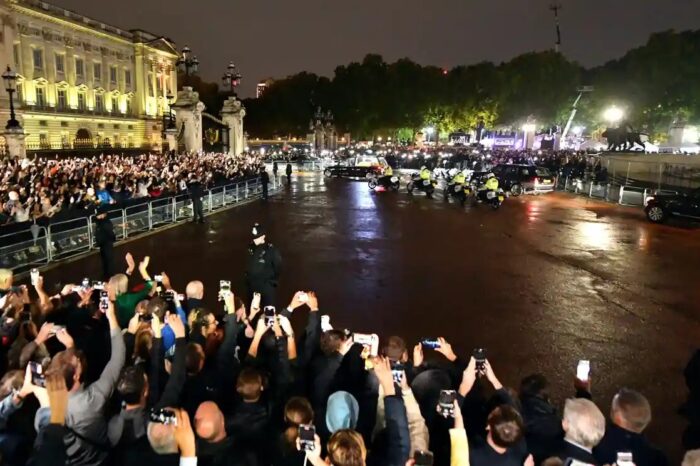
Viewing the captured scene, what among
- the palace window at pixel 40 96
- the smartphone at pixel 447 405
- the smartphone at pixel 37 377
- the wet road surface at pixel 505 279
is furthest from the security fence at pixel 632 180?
the palace window at pixel 40 96

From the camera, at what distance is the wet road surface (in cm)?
855

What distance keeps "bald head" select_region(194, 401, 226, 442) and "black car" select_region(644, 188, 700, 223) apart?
71.9 ft

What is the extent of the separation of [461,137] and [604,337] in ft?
364

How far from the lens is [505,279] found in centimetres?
1320

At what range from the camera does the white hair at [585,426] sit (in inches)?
154

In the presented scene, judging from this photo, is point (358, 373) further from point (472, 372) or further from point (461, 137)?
point (461, 137)

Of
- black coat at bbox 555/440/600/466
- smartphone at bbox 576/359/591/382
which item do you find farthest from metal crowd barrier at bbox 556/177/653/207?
black coat at bbox 555/440/600/466

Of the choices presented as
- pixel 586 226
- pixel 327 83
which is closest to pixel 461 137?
pixel 327 83

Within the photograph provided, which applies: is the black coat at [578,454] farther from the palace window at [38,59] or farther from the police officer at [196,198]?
the palace window at [38,59]

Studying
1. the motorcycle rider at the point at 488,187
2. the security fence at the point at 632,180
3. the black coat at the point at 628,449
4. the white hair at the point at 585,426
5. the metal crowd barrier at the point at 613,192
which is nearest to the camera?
the white hair at the point at 585,426

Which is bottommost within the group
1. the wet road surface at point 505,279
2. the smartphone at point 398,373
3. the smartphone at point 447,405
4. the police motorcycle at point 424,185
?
the wet road surface at point 505,279

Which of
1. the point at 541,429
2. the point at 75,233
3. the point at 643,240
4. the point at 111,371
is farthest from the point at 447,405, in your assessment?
the point at 643,240

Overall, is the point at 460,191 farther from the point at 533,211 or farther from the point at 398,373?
the point at 398,373

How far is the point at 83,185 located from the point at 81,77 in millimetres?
73759
